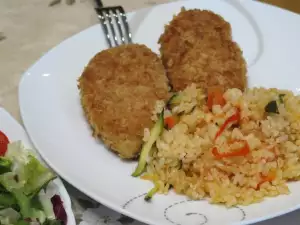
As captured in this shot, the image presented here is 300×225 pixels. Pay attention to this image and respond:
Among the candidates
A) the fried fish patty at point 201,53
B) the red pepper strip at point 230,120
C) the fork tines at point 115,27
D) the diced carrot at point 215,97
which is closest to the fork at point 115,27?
the fork tines at point 115,27

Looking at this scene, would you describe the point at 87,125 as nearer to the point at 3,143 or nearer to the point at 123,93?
the point at 123,93

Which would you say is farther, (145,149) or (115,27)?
(115,27)

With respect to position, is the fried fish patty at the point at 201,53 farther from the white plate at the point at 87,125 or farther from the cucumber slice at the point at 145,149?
the cucumber slice at the point at 145,149

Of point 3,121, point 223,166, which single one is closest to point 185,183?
point 223,166

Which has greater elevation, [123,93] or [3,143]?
[123,93]

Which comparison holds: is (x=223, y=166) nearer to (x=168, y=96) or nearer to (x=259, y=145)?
(x=259, y=145)

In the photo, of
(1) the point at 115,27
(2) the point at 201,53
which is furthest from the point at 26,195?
(1) the point at 115,27
